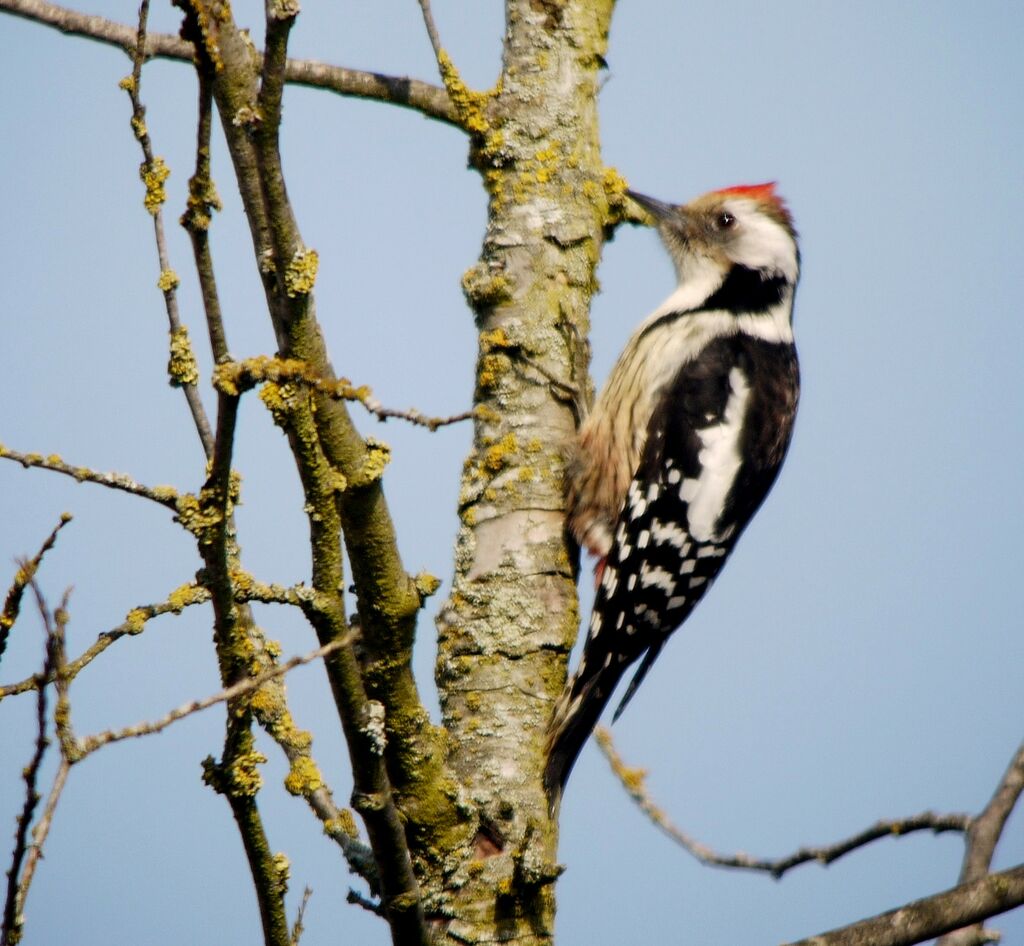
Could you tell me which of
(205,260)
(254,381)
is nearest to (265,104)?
(205,260)

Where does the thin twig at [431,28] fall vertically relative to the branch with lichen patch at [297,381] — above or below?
above

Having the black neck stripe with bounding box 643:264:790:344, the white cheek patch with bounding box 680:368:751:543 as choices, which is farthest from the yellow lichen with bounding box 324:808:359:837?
the black neck stripe with bounding box 643:264:790:344

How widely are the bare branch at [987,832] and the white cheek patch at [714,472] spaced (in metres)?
1.53

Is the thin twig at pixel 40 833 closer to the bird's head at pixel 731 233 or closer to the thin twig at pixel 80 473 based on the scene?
the thin twig at pixel 80 473

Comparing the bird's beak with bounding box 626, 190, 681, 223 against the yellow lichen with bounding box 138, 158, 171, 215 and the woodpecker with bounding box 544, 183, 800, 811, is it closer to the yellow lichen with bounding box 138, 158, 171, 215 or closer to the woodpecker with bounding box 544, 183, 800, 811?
the woodpecker with bounding box 544, 183, 800, 811

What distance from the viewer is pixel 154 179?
198 centimetres

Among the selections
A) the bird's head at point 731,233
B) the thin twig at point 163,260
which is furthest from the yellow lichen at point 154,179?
the bird's head at point 731,233

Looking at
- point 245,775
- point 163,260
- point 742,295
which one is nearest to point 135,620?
point 245,775

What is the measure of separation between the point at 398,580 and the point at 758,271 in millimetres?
2569

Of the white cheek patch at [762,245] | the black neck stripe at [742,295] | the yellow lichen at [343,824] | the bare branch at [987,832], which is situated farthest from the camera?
the white cheek patch at [762,245]

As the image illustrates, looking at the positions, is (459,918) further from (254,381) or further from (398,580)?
(254,381)

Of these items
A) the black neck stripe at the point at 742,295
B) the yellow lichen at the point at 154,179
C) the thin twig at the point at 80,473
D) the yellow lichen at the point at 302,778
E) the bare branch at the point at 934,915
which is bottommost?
the bare branch at the point at 934,915

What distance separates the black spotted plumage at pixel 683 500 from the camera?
143 inches

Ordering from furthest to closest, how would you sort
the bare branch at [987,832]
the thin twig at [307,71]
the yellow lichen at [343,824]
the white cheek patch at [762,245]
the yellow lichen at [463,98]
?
1. the white cheek patch at [762,245]
2. the yellow lichen at [463,98]
3. the thin twig at [307,71]
4. the yellow lichen at [343,824]
5. the bare branch at [987,832]
